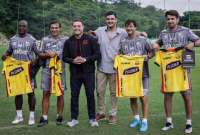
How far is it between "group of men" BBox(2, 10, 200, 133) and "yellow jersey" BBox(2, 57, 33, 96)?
0.32 feet

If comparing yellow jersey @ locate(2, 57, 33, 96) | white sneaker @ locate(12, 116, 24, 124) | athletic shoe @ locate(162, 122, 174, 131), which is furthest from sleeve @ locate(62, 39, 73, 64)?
athletic shoe @ locate(162, 122, 174, 131)

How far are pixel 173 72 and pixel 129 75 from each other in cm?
76

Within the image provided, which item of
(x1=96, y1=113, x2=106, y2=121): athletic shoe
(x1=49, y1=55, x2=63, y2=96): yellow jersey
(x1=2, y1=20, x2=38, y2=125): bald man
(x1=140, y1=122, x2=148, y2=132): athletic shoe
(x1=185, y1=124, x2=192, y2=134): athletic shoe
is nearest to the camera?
(x1=185, y1=124, x2=192, y2=134): athletic shoe

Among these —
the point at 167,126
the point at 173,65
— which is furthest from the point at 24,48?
the point at 167,126

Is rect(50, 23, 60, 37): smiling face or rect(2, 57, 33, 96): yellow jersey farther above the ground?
rect(50, 23, 60, 37): smiling face

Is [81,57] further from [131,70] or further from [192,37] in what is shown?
[192,37]

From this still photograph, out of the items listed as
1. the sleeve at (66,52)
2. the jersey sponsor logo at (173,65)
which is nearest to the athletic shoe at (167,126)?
the jersey sponsor logo at (173,65)

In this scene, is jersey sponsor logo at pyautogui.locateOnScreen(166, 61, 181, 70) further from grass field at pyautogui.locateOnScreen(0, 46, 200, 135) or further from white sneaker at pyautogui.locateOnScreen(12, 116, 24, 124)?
white sneaker at pyautogui.locateOnScreen(12, 116, 24, 124)

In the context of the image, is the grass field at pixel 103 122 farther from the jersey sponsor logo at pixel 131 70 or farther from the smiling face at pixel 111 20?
the smiling face at pixel 111 20

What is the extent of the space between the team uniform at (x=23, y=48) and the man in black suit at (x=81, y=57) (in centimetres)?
64

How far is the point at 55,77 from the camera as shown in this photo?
837 cm

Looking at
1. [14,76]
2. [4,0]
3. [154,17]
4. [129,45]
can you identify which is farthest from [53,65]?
[4,0]

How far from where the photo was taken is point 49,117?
9.20m

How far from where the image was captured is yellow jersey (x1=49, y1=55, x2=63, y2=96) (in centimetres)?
833
